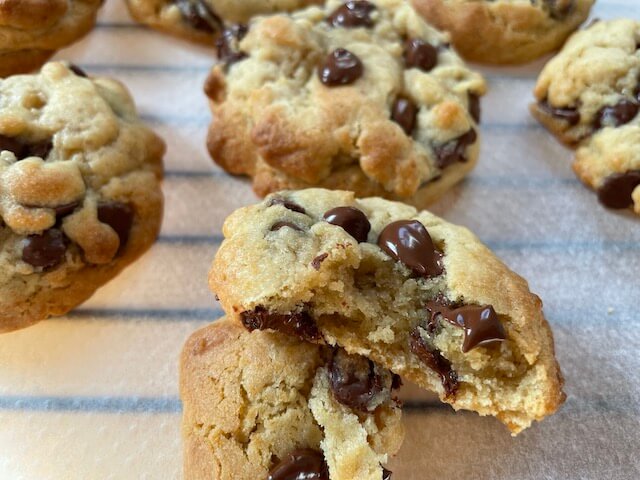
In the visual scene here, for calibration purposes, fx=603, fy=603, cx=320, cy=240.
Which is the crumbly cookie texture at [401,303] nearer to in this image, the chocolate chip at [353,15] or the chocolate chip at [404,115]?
the chocolate chip at [404,115]

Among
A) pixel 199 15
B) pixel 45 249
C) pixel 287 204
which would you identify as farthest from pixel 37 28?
pixel 287 204

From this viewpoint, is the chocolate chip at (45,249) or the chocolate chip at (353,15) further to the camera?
the chocolate chip at (353,15)

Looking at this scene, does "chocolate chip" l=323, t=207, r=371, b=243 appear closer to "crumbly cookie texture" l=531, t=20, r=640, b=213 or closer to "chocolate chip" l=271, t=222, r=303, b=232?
"chocolate chip" l=271, t=222, r=303, b=232

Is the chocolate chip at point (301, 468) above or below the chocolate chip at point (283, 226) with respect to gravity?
below

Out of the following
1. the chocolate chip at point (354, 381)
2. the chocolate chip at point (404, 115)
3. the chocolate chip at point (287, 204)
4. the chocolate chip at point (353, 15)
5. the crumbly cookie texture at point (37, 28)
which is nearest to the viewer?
the chocolate chip at point (354, 381)

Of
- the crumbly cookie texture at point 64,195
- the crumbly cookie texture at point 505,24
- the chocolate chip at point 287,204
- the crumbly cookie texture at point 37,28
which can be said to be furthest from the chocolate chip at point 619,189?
the crumbly cookie texture at point 37,28

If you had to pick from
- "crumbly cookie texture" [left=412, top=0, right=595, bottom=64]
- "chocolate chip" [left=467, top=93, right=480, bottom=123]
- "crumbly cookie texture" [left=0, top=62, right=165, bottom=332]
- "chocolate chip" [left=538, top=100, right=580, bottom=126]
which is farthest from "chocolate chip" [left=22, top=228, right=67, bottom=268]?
"chocolate chip" [left=538, top=100, right=580, bottom=126]

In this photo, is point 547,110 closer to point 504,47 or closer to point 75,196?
point 504,47

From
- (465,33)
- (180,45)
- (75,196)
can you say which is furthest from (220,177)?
(465,33)
